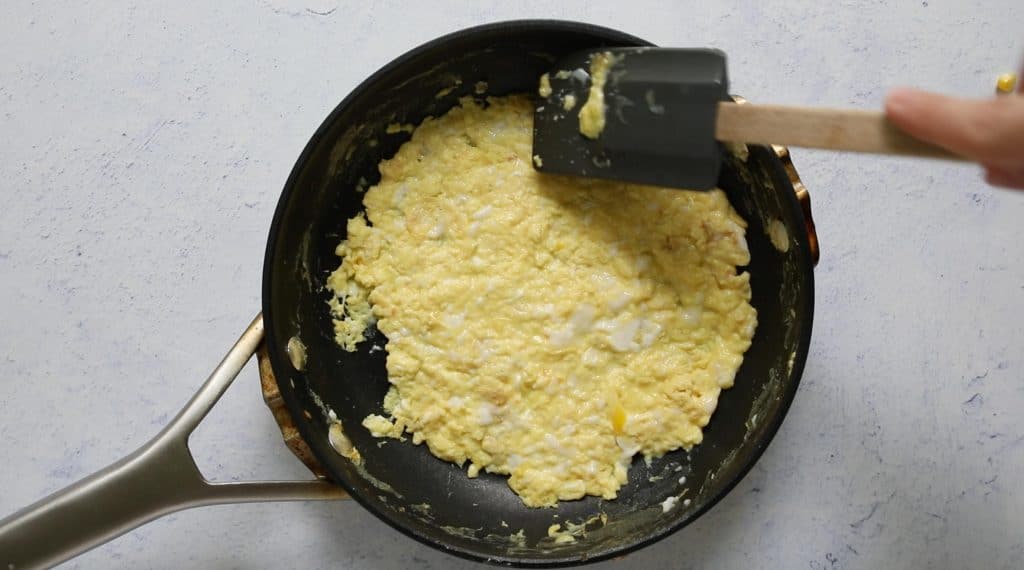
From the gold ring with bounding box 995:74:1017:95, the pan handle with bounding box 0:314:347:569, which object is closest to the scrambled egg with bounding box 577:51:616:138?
the pan handle with bounding box 0:314:347:569

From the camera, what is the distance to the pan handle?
1655mm

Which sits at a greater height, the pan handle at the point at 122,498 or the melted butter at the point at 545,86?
the melted butter at the point at 545,86

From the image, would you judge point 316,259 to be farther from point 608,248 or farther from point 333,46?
point 608,248

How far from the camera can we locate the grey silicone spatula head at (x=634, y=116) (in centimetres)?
161

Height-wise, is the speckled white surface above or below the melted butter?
below

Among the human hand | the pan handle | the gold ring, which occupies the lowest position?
the pan handle

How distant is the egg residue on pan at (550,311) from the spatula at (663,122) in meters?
0.20

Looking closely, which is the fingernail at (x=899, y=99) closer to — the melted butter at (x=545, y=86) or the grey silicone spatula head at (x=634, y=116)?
the grey silicone spatula head at (x=634, y=116)

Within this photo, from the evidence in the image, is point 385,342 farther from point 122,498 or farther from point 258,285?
point 122,498

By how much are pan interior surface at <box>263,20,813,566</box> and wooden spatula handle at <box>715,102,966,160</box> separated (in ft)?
0.83

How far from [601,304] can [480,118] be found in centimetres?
60

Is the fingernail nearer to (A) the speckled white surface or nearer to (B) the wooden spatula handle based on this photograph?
(B) the wooden spatula handle

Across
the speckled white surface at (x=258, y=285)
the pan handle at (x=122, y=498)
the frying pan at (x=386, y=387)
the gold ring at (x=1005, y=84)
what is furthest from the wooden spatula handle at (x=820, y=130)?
the pan handle at (x=122, y=498)

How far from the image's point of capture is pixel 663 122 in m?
1.65
